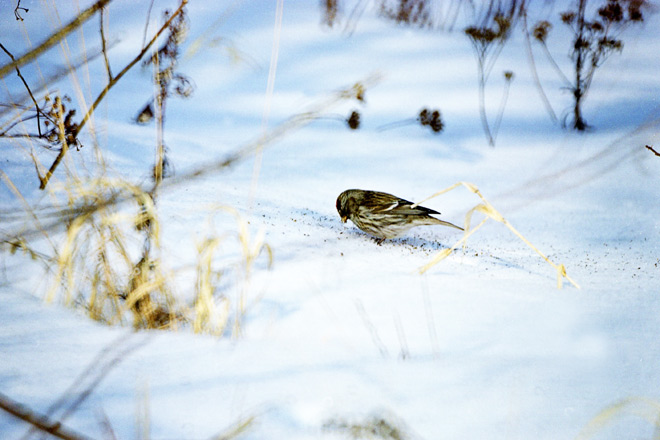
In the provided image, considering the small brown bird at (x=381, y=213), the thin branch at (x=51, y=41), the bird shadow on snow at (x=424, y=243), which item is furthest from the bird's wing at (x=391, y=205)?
the thin branch at (x=51, y=41)

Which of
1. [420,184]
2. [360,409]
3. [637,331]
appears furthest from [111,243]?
[420,184]

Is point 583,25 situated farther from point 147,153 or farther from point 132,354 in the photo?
point 132,354

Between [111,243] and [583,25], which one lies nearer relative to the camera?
[111,243]

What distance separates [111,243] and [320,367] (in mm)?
903

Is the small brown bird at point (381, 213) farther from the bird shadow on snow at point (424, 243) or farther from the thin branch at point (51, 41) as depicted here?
the thin branch at point (51, 41)

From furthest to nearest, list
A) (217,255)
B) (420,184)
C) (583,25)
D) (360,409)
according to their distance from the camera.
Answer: (583,25), (420,184), (217,255), (360,409)

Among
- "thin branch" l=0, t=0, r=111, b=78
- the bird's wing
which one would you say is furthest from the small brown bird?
"thin branch" l=0, t=0, r=111, b=78

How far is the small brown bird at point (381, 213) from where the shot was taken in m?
2.61

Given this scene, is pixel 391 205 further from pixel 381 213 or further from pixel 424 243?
pixel 424 243

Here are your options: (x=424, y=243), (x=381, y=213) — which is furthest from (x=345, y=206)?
(x=424, y=243)

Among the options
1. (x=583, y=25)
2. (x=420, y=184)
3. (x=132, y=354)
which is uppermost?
(x=583, y=25)

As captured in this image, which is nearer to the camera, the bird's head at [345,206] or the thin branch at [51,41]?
the thin branch at [51,41]

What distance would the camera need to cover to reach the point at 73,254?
159 centimetres

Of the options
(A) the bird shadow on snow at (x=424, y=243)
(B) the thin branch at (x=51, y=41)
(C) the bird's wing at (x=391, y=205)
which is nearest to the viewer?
(B) the thin branch at (x=51, y=41)
